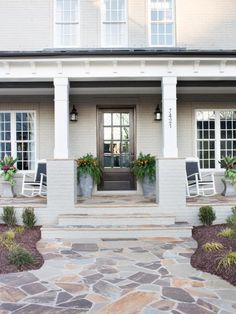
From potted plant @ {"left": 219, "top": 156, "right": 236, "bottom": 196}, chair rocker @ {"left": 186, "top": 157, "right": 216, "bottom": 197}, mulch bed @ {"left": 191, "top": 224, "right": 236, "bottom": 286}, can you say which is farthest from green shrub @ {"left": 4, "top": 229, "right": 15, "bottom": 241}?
potted plant @ {"left": 219, "top": 156, "right": 236, "bottom": 196}

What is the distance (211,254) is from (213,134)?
564cm

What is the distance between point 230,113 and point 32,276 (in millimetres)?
7810

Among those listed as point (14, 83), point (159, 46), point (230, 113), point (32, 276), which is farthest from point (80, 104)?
point (32, 276)

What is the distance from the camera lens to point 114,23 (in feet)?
35.0

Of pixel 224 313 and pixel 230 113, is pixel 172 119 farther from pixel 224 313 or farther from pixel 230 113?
pixel 224 313

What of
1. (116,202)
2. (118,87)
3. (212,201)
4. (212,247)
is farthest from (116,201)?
(212,247)

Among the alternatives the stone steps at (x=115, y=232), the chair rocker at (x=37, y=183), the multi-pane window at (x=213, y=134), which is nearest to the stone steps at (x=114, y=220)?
the stone steps at (x=115, y=232)

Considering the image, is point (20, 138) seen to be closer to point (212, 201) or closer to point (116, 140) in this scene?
point (116, 140)

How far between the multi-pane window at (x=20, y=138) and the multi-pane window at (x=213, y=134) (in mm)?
4933

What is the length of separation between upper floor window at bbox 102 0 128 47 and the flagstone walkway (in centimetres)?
683

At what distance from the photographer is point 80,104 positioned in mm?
10156

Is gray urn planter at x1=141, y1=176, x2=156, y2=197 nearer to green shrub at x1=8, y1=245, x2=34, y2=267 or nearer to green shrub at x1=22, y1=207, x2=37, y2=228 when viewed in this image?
green shrub at x1=22, y1=207, x2=37, y2=228

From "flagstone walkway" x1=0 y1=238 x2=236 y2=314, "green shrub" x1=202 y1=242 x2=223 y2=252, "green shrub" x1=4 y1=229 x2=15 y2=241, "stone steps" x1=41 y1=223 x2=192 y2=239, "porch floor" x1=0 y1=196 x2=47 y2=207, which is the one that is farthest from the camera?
"porch floor" x1=0 y1=196 x2=47 y2=207

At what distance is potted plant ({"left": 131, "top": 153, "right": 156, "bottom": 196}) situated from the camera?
934cm
